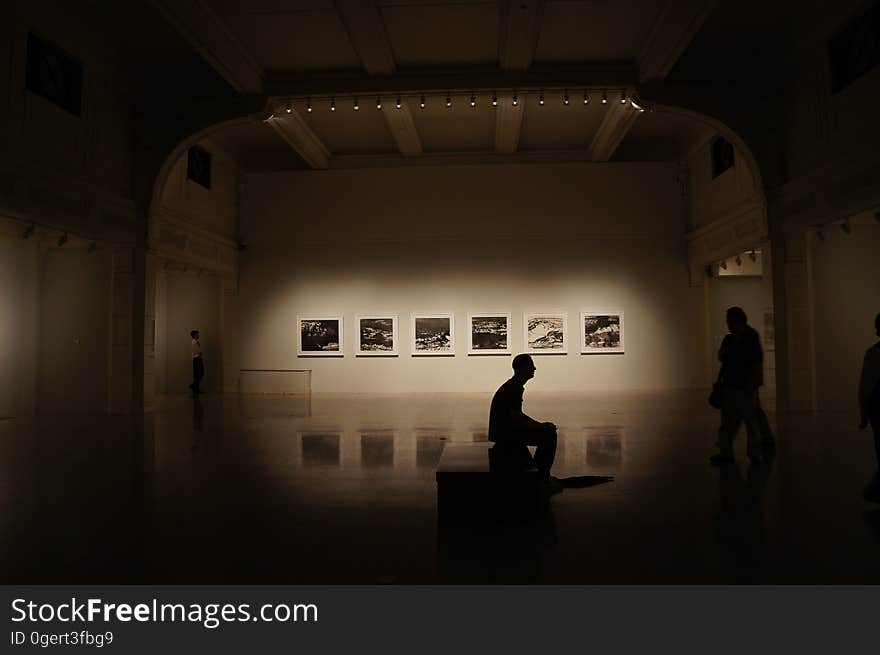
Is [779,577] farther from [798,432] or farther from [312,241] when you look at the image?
[312,241]

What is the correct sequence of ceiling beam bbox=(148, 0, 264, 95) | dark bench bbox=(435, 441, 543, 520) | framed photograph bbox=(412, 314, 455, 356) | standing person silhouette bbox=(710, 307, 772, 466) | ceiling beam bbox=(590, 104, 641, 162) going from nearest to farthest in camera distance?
dark bench bbox=(435, 441, 543, 520) → standing person silhouette bbox=(710, 307, 772, 466) → ceiling beam bbox=(148, 0, 264, 95) → ceiling beam bbox=(590, 104, 641, 162) → framed photograph bbox=(412, 314, 455, 356)

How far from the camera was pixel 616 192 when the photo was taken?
22.6 metres

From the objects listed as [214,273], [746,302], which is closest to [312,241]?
[214,273]

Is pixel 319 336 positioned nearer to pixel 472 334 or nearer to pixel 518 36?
pixel 472 334

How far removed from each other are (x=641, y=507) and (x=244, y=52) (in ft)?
42.8

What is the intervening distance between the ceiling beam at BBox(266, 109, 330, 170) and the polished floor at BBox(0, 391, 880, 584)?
11.3 meters

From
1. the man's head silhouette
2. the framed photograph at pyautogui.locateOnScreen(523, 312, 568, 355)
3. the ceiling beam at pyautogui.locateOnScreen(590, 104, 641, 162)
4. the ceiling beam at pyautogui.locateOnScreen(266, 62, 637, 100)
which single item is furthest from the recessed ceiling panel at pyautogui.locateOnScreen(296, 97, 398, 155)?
the man's head silhouette

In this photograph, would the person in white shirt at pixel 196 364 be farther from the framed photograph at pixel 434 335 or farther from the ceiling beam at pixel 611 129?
the ceiling beam at pixel 611 129

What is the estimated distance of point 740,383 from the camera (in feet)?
27.1

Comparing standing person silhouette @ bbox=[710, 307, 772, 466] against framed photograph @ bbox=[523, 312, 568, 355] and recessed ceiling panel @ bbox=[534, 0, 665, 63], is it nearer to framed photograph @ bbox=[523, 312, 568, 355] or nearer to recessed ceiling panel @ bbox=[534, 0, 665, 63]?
recessed ceiling panel @ bbox=[534, 0, 665, 63]

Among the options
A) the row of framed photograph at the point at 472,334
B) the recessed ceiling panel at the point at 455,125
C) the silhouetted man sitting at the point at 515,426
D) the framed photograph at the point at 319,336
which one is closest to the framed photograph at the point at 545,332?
the row of framed photograph at the point at 472,334

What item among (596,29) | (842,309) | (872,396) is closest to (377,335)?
(596,29)

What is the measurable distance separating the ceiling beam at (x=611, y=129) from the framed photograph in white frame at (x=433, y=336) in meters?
7.86

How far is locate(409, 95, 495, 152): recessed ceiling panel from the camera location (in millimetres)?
18562
